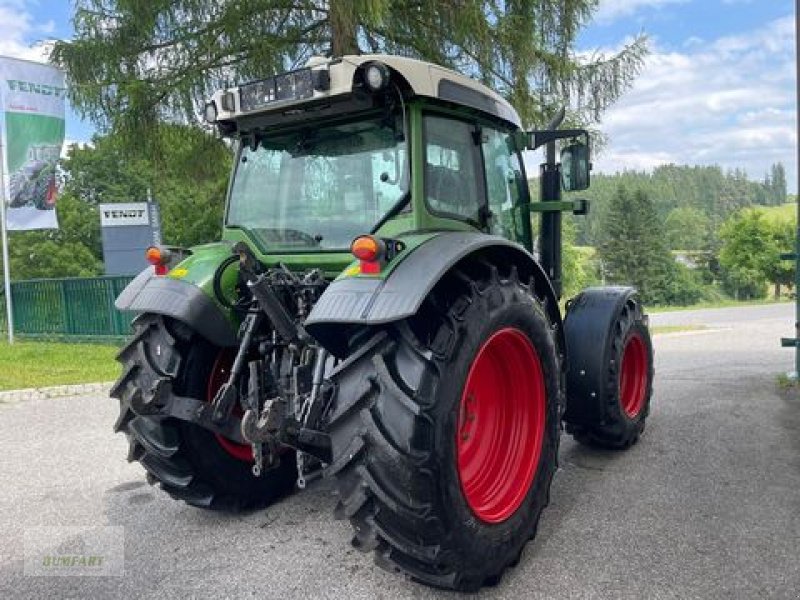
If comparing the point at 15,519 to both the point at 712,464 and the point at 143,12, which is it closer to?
the point at 712,464

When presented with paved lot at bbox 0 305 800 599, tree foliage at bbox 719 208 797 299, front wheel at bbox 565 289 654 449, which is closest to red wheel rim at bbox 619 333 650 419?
front wheel at bbox 565 289 654 449

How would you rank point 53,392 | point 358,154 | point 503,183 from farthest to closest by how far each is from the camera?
1. point 53,392
2. point 503,183
3. point 358,154

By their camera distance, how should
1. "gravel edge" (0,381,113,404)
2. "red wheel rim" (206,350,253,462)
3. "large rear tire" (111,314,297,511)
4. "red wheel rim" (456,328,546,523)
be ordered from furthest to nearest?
1. "gravel edge" (0,381,113,404)
2. "red wheel rim" (206,350,253,462)
3. "large rear tire" (111,314,297,511)
4. "red wheel rim" (456,328,546,523)

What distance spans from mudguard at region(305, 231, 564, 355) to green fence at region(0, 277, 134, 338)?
986 cm

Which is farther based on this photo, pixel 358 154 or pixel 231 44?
pixel 231 44

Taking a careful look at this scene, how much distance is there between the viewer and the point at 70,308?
12594 millimetres

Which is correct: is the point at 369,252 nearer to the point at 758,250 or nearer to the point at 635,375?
the point at 635,375

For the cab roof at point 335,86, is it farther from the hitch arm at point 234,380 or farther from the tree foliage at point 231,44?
the tree foliage at point 231,44

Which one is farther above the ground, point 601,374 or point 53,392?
point 601,374

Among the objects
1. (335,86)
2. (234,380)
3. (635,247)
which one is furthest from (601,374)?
(635,247)

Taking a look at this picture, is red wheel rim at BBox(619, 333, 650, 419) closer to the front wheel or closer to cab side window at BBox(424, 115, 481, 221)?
the front wheel

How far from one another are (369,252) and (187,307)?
1129 mm

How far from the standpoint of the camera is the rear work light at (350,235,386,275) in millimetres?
2738

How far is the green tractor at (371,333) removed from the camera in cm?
264
